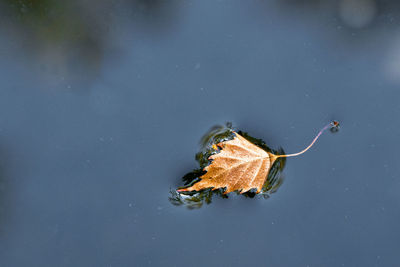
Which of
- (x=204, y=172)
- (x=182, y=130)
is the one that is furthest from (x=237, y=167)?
(x=182, y=130)

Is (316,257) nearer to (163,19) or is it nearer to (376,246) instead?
(376,246)

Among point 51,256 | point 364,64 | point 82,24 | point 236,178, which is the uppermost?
point 364,64

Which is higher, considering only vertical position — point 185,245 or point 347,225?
point 347,225

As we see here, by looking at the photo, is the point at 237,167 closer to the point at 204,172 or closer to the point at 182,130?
the point at 204,172

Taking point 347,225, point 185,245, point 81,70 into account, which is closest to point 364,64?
point 347,225
